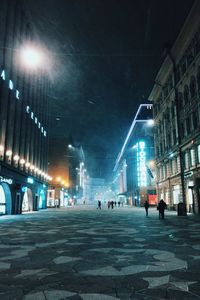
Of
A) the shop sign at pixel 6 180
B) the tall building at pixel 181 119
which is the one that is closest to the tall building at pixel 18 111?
the shop sign at pixel 6 180

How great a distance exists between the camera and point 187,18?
29.1 m

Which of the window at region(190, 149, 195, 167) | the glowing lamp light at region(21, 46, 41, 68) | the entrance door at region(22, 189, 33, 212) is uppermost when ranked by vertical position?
the glowing lamp light at region(21, 46, 41, 68)

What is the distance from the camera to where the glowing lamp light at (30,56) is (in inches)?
1465

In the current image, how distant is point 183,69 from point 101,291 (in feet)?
112

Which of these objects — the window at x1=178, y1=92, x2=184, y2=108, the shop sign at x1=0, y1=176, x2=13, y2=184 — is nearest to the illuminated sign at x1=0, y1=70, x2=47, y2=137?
the shop sign at x1=0, y1=176, x2=13, y2=184

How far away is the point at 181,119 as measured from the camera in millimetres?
34344

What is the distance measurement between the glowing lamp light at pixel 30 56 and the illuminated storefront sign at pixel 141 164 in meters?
34.5

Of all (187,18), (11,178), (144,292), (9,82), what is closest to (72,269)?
(144,292)

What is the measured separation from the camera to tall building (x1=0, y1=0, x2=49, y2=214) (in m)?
29.5

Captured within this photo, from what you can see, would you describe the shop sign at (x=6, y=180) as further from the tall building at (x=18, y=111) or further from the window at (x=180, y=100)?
the window at (x=180, y=100)

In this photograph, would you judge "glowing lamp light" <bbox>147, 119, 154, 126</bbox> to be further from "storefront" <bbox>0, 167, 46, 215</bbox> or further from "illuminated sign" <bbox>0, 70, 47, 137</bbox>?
"storefront" <bbox>0, 167, 46, 215</bbox>

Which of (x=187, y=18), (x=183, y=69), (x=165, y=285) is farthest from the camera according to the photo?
(x=183, y=69)

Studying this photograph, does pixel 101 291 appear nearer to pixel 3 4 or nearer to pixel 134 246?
pixel 134 246

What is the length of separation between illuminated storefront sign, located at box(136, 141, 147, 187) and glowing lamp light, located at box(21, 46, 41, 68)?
Answer: 113ft
